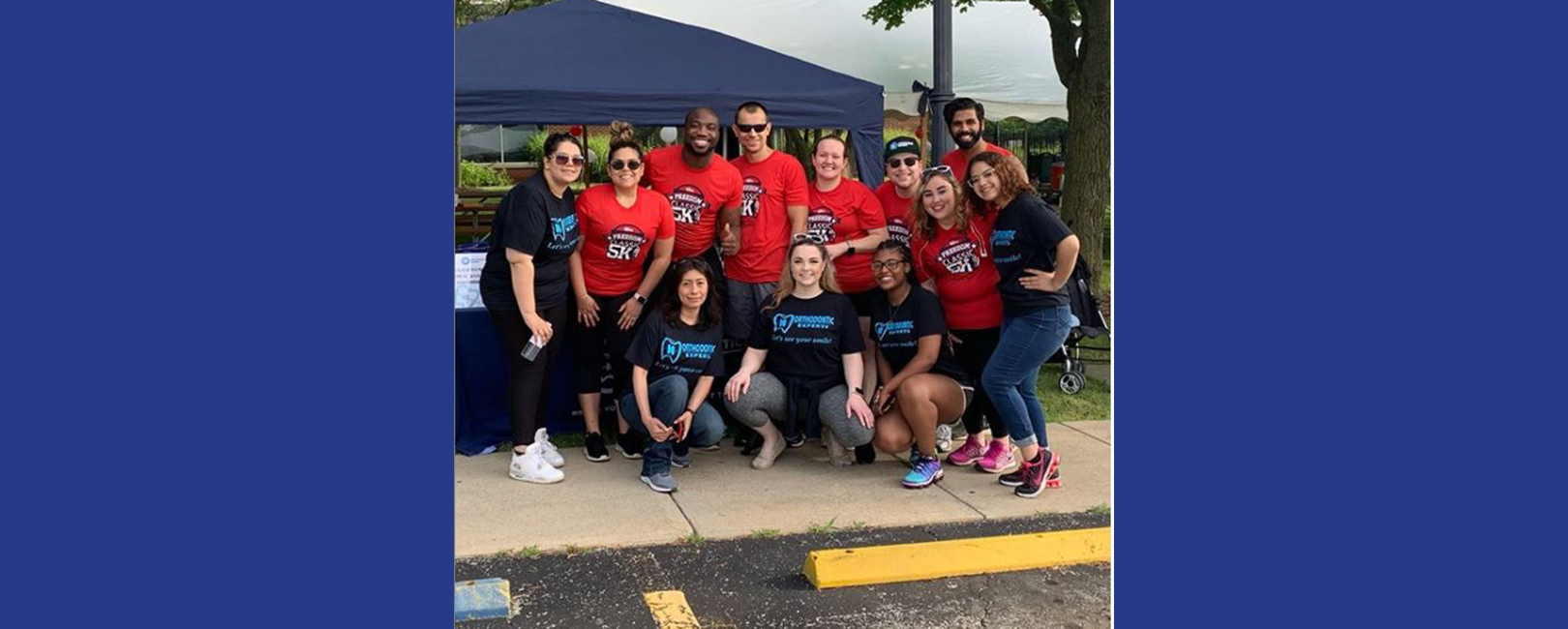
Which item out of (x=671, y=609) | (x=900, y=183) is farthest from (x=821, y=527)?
(x=900, y=183)

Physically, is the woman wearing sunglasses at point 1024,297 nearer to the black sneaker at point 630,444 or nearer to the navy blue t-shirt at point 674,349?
the navy blue t-shirt at point 674,349

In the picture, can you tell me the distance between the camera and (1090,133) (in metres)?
2.59

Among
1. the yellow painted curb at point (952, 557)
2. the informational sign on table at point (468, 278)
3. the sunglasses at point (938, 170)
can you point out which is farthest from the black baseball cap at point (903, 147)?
the informational sign on table at point (468, 278)

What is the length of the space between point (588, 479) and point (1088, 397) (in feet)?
4.29

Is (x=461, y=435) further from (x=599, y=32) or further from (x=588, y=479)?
(x=599, y=32)

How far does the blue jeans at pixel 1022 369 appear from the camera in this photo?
3.08 m

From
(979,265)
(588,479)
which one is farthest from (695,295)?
(979,265)

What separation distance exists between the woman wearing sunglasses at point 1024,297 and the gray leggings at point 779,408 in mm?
391

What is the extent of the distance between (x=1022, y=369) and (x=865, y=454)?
1.73 feet

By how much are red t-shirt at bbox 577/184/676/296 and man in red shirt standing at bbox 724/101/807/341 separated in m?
0.27

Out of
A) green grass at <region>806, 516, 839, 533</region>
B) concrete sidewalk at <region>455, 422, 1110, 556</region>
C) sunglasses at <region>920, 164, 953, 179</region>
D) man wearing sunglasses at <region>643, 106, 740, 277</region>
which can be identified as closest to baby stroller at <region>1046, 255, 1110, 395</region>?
concrete sidewalk at <region>455, 422, 1110, 556</region>

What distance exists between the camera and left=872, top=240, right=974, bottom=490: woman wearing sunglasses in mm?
3326

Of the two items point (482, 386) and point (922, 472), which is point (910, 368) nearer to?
point (922, 472)

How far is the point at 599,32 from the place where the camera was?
3.81 m
